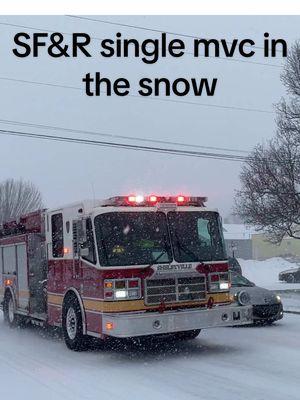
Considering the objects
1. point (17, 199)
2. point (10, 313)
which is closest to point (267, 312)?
point (10, 313)

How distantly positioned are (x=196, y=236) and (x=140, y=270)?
130 cm

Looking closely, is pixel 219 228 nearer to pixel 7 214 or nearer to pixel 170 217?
pixel 170 217

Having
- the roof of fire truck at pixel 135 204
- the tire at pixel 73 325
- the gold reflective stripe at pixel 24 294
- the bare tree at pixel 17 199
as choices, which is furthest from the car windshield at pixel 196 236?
the bare tree at pixel 17 199

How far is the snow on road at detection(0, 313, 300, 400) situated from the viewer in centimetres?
692

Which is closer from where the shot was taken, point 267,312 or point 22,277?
point 267,312

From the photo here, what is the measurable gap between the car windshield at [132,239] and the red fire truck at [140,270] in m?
0.02

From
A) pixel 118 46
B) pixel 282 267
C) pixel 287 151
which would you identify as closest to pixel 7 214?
pixel 282 267

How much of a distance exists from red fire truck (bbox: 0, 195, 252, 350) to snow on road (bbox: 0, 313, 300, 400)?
0.49m

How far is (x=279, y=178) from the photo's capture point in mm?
22844

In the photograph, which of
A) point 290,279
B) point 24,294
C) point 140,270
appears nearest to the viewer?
point 140,270

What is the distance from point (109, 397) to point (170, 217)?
3641 mm

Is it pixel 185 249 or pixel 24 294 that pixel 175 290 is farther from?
pixel 24 294

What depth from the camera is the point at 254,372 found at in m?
7.87

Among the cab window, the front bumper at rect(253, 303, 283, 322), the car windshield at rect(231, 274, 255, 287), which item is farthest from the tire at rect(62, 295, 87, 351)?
the car windshield at rect(231, 274, 255, 287)
